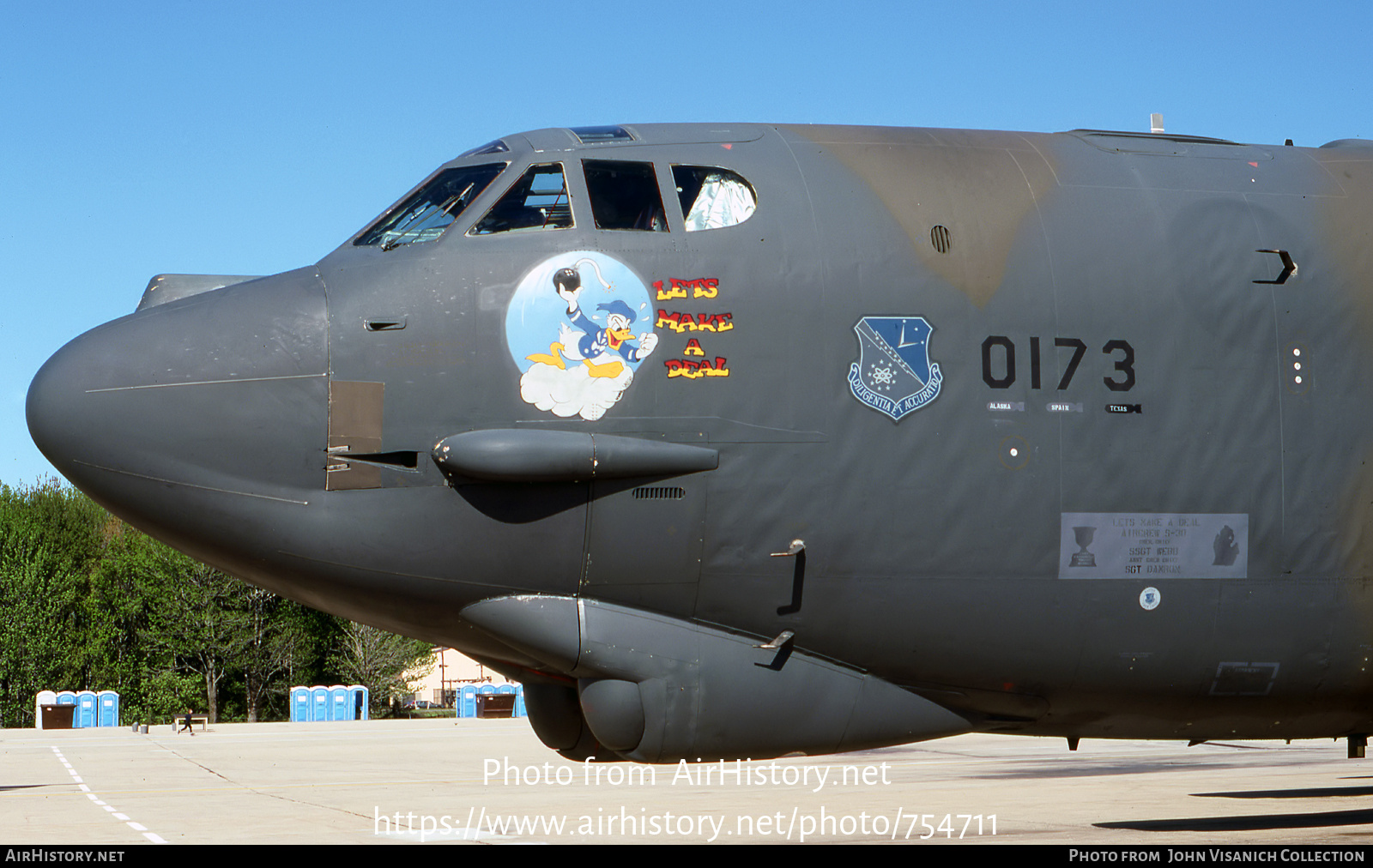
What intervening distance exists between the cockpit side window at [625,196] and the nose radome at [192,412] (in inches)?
59.4

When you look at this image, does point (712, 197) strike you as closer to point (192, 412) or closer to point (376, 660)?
point (192, 412)

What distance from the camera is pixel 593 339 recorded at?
6359mm

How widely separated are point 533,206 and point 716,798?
1143cm

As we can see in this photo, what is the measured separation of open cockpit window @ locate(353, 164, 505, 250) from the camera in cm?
673

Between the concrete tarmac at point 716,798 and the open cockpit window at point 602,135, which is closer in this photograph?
the open cockpit window at point 602,135

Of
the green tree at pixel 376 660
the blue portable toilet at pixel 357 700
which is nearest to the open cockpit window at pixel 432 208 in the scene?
the blue portable toilet at pixel 357 700

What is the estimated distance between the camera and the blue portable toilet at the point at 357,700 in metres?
48.0

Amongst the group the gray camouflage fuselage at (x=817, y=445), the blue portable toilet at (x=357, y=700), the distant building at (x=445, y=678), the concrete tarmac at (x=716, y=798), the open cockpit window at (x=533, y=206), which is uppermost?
the open cockpit window at (x=533, y=206)

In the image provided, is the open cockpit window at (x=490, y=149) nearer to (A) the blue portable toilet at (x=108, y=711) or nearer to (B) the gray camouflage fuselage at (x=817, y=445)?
(B) the gray camouflage fuselage at (x=817, y=445)

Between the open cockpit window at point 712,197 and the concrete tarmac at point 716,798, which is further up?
the open cockpit window at point 712,197

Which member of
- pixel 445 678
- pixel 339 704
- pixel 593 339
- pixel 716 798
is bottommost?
pixel 445 678

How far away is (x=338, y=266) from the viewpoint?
656cm

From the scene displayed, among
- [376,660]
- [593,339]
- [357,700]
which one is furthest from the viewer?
[376,660]

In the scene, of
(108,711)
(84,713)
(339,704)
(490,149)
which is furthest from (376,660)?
(490,149)
